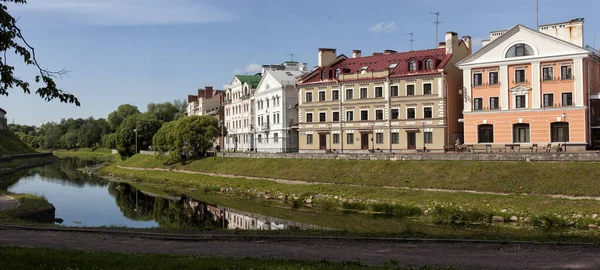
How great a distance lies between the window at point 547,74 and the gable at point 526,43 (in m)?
1.31

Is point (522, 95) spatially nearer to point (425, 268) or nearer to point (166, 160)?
point (425, 268)

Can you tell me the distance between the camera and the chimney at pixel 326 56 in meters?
74.4

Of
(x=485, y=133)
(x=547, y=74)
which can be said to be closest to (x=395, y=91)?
(x=485, y=133)

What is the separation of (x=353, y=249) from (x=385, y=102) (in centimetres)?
4481

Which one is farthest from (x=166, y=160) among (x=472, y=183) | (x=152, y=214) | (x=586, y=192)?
(x=586, y=192)

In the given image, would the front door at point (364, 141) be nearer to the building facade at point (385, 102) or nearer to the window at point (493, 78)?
the building facade at point (385, 102)

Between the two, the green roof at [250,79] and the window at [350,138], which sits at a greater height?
the green roof at [250,79]

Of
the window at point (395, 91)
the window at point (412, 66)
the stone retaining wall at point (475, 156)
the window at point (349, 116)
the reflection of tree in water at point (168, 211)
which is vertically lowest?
the reflection of tree in water at point (168, 211)

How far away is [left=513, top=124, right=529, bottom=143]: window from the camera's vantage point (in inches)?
2131

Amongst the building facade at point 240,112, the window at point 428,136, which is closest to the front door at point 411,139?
the window at point 428,136

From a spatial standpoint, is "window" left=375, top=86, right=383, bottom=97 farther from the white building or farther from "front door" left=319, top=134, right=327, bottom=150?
the white building

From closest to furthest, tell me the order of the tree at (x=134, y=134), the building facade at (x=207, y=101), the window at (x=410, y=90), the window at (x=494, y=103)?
the window at (x=494, y=103)
the window at (x=410, y=90)
the tree at (x=134, y=134)
the building facade at (x=207, y=101)

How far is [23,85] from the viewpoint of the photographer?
41.4ft

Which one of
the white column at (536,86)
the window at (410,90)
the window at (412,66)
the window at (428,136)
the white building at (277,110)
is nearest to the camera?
the white column at (536,86)
